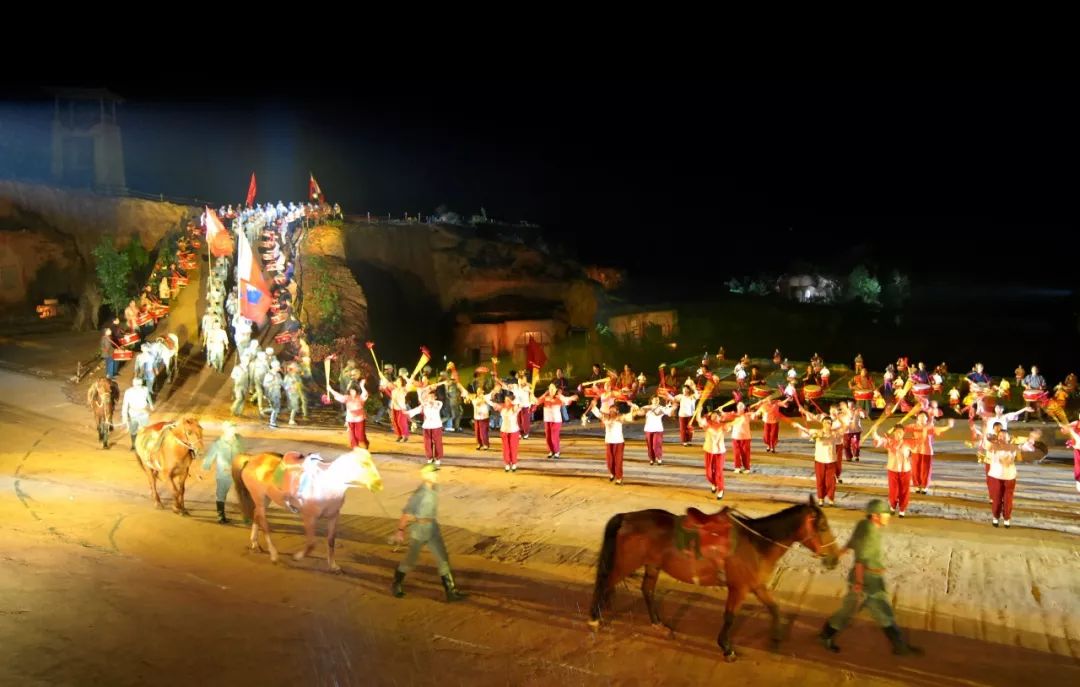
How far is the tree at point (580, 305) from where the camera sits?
37.8 metres

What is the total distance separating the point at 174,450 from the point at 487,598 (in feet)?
17.7

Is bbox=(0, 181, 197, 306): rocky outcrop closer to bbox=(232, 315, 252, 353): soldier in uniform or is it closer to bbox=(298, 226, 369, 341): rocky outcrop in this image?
bbox=(298, 226, 369, 341): rocky outcrop

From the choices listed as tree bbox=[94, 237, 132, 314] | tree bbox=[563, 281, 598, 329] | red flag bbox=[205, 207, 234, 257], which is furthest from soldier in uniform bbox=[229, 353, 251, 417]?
tree bbox=[563, 281, 598, 329]

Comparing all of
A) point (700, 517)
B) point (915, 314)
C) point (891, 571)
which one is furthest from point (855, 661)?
point (915, 314)

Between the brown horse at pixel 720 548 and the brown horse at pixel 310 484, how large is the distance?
9.87 feet

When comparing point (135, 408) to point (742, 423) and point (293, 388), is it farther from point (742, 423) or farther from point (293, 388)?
point (742, 423)

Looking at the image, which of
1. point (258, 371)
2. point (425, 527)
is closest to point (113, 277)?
point (258, 371)

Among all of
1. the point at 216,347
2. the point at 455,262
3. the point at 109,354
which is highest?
A: the point at 455,262

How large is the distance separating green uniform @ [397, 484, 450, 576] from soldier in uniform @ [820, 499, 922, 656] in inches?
146

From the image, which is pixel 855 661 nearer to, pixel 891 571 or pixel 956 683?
pixel 956 683

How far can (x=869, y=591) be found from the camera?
738 centimetres

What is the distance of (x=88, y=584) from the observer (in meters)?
8.84

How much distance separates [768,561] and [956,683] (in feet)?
5.57

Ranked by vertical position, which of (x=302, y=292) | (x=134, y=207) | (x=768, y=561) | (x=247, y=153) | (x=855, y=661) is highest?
(x=247, y=153)
